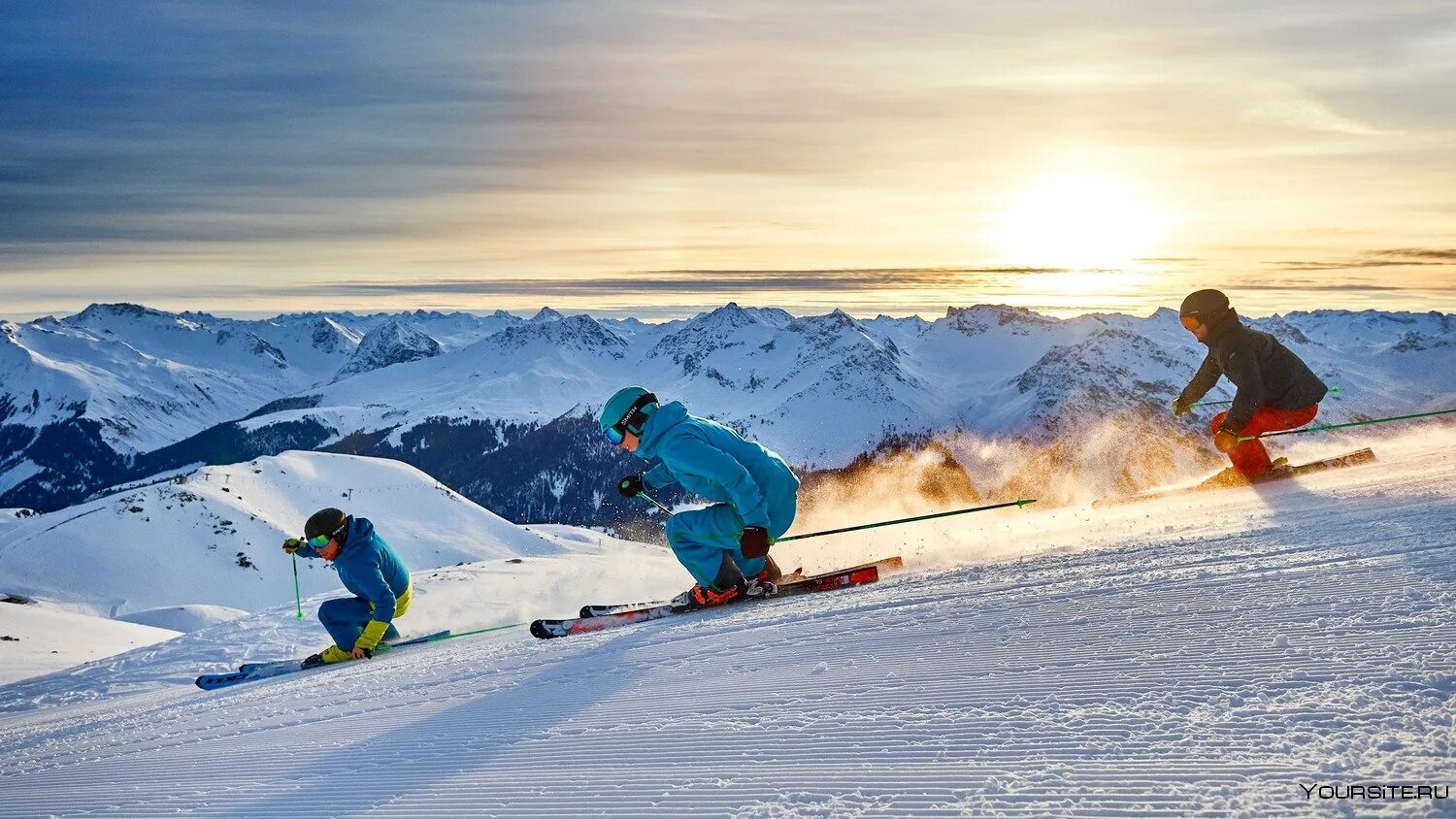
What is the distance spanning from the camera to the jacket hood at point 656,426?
28.5ft

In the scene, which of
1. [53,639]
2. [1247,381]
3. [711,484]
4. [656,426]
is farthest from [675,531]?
[53,639]

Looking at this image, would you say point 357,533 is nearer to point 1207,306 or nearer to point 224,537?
point 1207,306

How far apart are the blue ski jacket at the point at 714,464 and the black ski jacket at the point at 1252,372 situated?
6695mm

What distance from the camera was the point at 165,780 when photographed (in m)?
6.32

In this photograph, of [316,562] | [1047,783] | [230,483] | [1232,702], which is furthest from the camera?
[230,483]

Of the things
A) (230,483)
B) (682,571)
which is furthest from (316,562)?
(682,571)

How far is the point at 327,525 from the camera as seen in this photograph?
10680mm

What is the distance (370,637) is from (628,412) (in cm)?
475

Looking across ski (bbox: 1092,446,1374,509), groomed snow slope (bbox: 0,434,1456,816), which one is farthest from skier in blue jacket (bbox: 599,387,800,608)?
ski (bbox: 1092,446,1374,509)

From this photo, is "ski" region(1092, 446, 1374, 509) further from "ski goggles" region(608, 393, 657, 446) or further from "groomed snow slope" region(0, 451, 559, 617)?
"groomed snow slope" region(0, 451, 559, 617)

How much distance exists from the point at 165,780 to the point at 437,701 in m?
1.75

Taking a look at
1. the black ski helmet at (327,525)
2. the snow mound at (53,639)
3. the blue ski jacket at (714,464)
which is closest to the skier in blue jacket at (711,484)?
the blue ski jacket at (714,464)

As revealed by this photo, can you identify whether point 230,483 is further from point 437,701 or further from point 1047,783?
point 1047,783

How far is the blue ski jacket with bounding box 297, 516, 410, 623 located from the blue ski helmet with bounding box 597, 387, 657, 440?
3.82 m
